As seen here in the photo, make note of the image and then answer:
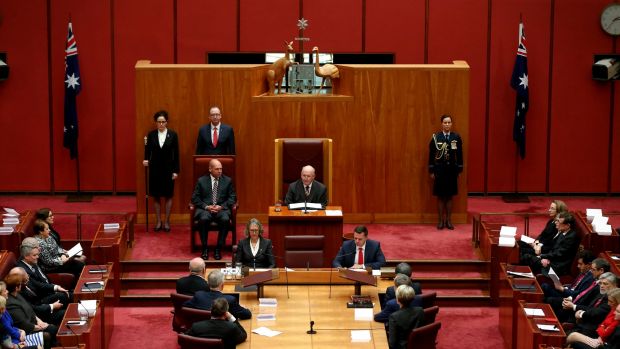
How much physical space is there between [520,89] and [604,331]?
21.4 ft

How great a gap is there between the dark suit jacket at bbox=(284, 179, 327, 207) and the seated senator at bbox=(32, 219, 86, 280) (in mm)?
2379

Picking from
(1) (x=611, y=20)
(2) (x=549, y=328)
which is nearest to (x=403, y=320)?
(2) (x=549, y=328)

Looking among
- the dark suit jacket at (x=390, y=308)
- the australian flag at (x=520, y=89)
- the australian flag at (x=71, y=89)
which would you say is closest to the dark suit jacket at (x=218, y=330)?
the dark suit jacket at (x=390, y=308)

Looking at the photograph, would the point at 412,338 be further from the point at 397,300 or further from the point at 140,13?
the point at 140,13

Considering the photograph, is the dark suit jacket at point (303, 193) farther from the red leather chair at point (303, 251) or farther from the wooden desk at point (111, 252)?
the wooden desk at point (111, 252)

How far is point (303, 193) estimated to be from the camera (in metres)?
13.7

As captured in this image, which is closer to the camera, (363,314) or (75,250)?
(363,314)

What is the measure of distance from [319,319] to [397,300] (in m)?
0.75

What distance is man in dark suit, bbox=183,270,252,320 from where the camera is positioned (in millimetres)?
10789

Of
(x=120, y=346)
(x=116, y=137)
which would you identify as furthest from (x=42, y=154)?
(x=120, y=346)

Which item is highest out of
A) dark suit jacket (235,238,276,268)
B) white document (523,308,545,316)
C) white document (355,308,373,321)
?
dark suit jacket (235,238,276,268)

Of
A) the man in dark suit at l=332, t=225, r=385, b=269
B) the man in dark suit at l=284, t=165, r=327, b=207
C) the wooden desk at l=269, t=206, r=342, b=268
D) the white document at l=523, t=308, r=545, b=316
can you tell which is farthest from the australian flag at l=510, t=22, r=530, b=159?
the white document at l=523, t=308, r=545, b=316

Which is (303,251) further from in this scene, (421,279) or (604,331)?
(604,331)

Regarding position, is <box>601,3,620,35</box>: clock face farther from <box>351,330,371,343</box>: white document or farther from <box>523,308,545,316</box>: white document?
<box>351,330,371,343</box>: white document
